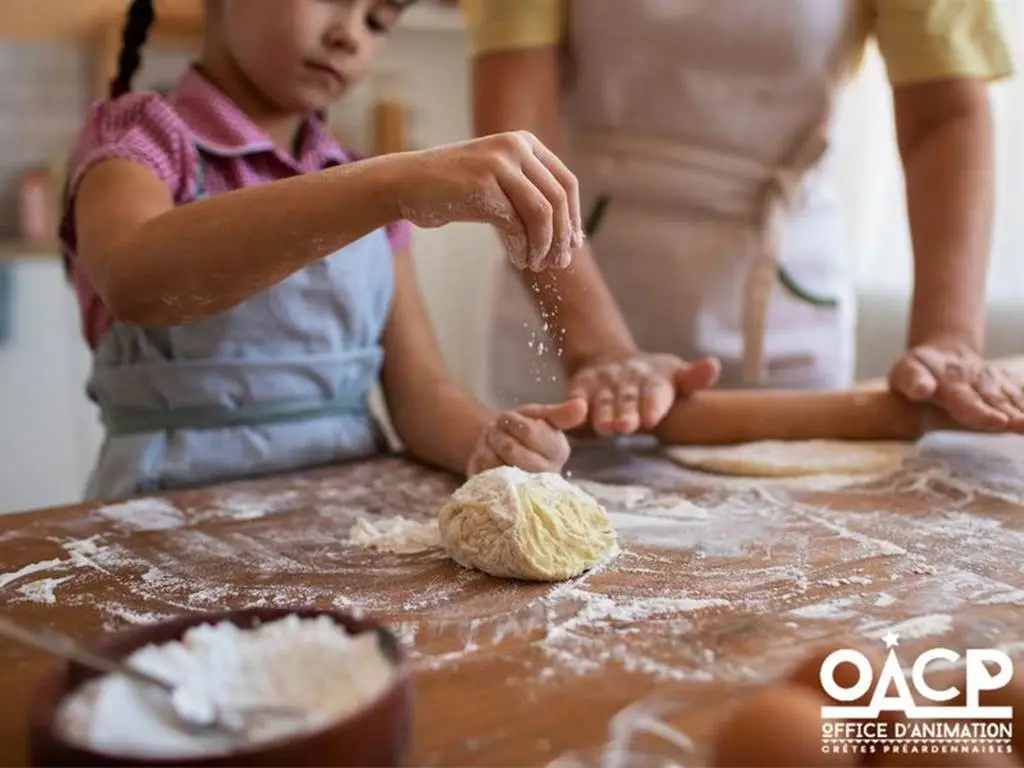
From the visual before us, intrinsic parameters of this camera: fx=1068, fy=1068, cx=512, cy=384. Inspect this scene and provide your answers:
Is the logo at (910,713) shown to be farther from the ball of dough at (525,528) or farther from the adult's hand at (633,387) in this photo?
the adult's hand at (633,387)

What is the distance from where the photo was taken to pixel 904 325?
226 cm

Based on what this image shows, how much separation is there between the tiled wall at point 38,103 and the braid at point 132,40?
1811 millimetres

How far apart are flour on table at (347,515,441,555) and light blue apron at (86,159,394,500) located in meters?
0.23

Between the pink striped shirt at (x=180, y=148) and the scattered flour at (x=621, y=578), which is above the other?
the pink striped shirt at (x=180, y=148)

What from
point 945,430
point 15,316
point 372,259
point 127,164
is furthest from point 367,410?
point 15,316

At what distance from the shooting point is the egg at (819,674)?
55 centimetres

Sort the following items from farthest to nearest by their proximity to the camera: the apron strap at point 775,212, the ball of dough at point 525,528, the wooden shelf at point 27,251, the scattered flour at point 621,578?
the wooden shelf at point 27,251
the apron strap at point 775,212
the ball of dough at point 525,528
the scattered flour at point 621,578

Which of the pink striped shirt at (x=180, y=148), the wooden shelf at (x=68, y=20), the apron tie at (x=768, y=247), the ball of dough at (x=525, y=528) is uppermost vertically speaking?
the wooden shelf at (x=68, y=20)

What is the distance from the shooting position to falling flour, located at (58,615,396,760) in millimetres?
449

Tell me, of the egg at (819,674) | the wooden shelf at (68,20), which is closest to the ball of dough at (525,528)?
the egg at (819,674)

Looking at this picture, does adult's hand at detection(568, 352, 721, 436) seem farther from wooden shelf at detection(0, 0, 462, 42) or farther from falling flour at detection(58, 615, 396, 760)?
wooden shelf at detection(0, 0, 462, 42)

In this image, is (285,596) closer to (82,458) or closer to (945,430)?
(945,430)

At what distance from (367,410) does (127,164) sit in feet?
1.26

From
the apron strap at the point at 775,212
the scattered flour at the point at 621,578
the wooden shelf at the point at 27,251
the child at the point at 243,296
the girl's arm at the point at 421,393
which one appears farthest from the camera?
the wooden shelf at the point at 27,251
